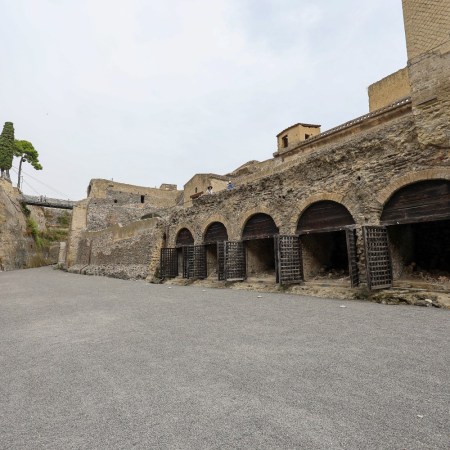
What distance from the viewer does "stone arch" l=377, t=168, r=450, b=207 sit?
21.9ft

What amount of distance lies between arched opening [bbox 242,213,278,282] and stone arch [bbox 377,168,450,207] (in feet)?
13.2

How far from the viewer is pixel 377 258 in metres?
7.51

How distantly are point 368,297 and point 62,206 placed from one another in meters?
40.3

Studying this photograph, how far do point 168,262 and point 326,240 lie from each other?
28.8ft

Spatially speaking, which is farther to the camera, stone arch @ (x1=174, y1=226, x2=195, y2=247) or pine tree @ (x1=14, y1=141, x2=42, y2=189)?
pine tree @ (x1=14, y1=141, x2=42, y2=189)

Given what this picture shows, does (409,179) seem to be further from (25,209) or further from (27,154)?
(27,154)

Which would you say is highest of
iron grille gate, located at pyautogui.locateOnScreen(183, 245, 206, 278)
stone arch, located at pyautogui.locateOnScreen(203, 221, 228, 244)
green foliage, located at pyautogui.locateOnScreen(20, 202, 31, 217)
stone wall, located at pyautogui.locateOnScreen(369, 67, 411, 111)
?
stone wall, located at pyautogui.locateOnScreen(369, 67, 411, 111)

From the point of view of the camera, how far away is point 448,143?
6730 millimetres

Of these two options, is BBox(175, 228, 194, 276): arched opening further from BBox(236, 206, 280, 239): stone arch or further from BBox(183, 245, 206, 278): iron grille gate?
BBox(236, 206, 280, 239): stone arch

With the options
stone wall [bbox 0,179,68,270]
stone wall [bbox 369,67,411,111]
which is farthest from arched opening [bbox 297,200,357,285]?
stone wall [bbox 0,179,68,270]

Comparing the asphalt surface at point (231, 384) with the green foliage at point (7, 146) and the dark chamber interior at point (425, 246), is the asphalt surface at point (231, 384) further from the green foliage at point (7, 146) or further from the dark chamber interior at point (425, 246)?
the green foliage at point (7, 146)

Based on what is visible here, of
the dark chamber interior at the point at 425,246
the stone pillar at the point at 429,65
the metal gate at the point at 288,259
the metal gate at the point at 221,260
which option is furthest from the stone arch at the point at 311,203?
the metal gate at the point at 221,260

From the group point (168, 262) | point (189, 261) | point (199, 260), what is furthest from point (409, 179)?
point (168, 262)

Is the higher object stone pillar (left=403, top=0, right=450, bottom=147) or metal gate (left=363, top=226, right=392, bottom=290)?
stone pillar (left=403, top=0, right=450, bottom=147)
